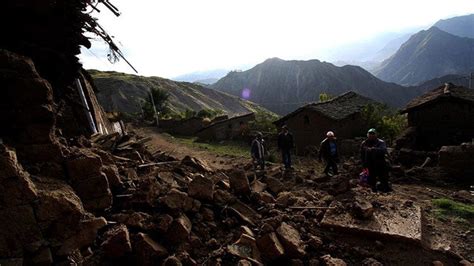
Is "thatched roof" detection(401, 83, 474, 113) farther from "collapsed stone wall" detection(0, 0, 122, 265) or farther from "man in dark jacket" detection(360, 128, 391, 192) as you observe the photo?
"collapsed stone wall" detection(0, 0, 122, 265)

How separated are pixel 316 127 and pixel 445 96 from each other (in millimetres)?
8524

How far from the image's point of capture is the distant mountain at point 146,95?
291 ft

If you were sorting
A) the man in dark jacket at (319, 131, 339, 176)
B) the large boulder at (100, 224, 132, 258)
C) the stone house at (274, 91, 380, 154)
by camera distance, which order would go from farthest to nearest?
the stone house at (274, 91, 380, 154) → the man in dark jacket at (319, 131, 339, 176) → the large boulder at (100, 224, 132, 258)

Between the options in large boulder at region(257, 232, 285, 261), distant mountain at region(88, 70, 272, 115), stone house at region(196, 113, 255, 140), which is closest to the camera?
large boulder at region(257, 232, 285, 261)

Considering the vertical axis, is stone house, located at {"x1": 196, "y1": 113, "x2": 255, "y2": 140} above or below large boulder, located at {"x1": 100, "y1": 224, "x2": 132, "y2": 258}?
below

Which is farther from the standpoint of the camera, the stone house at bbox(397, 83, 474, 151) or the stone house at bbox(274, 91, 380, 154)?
the stone house at bbox(274, 91, 380, 154)

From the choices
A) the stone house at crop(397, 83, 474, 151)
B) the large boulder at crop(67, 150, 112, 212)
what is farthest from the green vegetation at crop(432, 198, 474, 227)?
the stone house at crop(397, 83, 474, 151)

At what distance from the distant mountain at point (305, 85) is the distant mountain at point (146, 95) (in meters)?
27.3

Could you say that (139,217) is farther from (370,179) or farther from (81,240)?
(370,179)

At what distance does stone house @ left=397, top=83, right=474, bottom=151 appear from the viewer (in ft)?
67.5

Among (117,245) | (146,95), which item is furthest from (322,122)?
(146,95)

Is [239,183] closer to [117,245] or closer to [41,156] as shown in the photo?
[117,245]

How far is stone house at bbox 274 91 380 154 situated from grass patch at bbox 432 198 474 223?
55.7ft

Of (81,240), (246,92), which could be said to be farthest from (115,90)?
(81,240)
